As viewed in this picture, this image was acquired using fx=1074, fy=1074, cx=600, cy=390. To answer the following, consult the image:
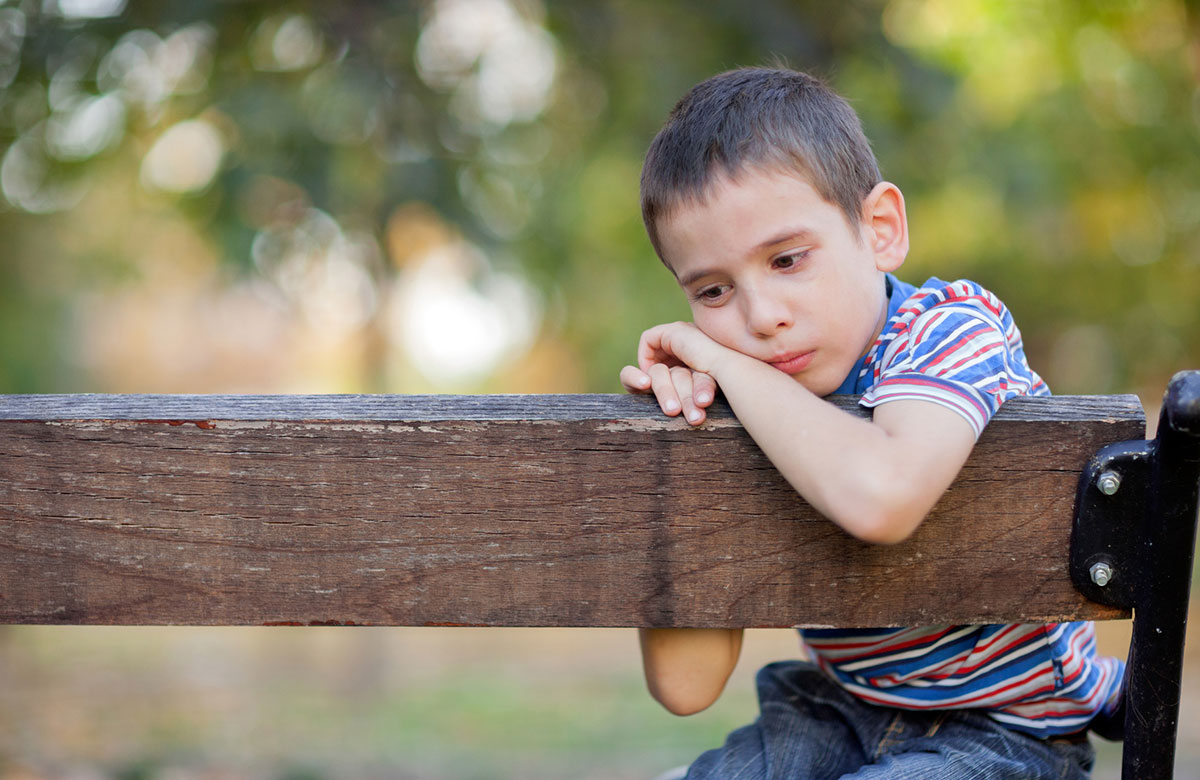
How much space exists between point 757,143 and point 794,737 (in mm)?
856

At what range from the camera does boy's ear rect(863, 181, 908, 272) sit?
1579 millimetres

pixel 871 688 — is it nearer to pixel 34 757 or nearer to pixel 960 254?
pixel 34 757

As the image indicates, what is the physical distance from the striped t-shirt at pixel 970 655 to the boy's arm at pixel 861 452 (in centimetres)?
22

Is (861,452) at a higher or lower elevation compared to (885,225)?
lower

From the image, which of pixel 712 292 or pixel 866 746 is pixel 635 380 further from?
pixel 866 746

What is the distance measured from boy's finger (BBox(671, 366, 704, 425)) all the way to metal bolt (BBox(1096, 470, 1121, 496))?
0.42m

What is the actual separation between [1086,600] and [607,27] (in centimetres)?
472

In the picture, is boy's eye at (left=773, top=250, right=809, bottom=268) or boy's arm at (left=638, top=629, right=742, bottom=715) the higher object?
boy's eye at (left=773, top=250, right=809, bottom=268)

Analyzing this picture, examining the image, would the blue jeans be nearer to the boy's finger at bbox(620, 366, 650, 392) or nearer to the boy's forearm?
the boy's forearm

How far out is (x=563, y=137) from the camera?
7629 millimetres

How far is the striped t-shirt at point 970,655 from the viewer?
1406 millimetres

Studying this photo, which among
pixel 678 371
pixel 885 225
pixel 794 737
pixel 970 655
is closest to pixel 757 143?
pixel 885 225

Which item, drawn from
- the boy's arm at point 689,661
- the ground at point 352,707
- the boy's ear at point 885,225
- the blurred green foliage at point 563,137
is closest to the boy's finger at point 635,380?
the boy's arm at point 689,661

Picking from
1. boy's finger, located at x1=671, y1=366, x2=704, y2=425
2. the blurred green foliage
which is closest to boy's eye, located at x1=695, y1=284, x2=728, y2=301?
boy's finger, located at x1=671, y1=366, x2=704, y2=425
